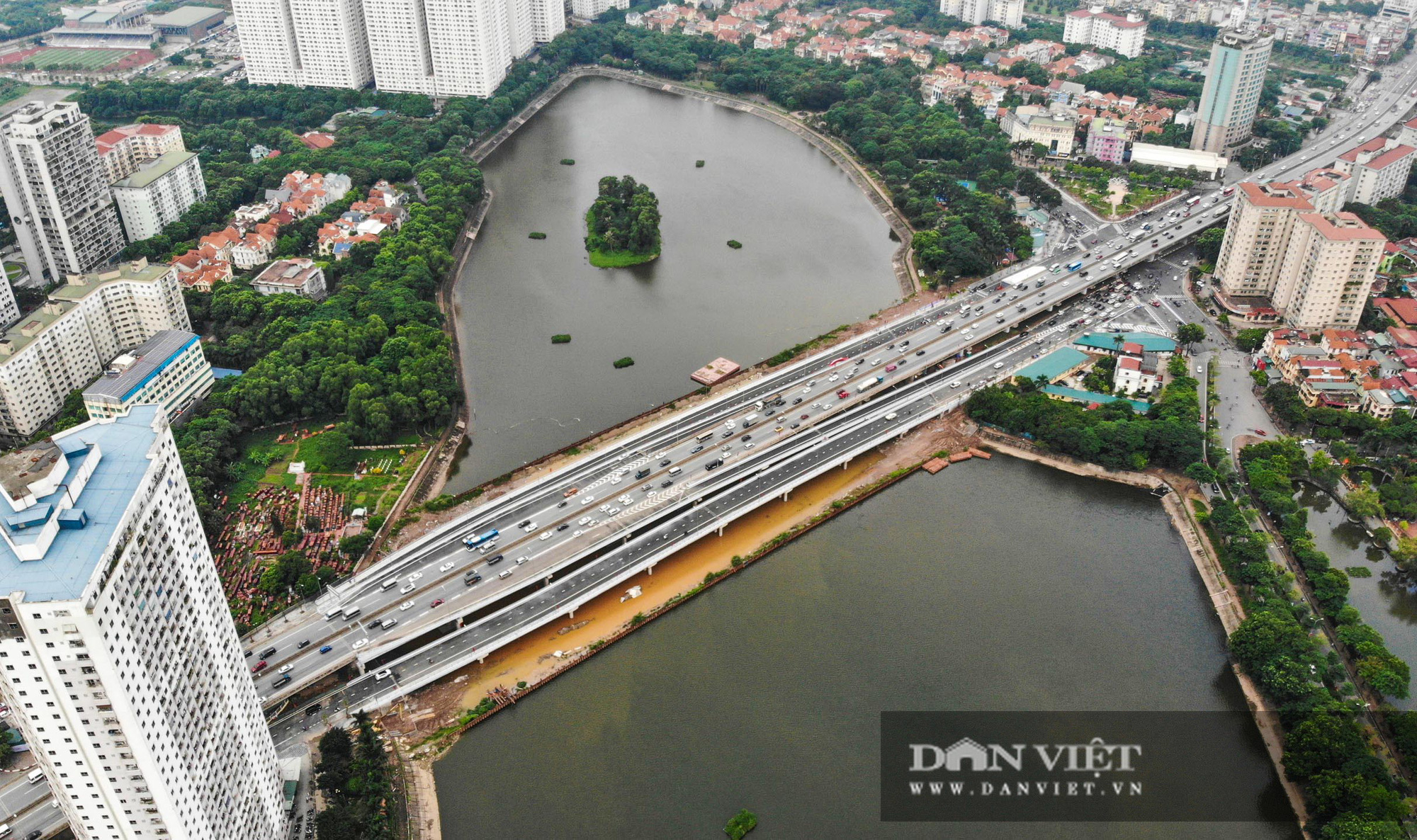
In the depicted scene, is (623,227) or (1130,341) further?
(623,227)

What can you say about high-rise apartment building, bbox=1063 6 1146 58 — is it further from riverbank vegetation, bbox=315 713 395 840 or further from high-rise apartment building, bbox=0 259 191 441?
riverbank vegetation, bbox=315 713 395 840

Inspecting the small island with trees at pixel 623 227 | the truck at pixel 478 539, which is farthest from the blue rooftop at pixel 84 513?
the small island with trees at pixel 623 227

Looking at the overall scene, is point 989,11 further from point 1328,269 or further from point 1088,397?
point 1088,397

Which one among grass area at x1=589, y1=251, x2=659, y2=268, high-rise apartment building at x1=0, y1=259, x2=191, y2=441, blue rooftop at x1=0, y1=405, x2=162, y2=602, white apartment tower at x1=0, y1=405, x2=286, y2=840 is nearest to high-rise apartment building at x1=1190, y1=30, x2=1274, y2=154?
grass area at x1=589, y1=251, x2=659, y2=268

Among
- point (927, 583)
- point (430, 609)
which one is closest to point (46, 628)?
point (430, 609)

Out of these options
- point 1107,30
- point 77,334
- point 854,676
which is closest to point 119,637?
point 854,676

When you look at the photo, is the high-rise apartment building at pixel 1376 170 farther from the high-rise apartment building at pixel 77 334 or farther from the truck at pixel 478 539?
the high-rise apartment building at pixel 77 334
